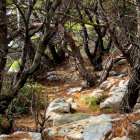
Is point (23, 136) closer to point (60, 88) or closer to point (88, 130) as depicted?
point (88, 130)

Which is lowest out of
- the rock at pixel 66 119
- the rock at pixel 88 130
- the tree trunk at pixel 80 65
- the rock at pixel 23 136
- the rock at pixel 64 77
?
the rock at pixel 66 119

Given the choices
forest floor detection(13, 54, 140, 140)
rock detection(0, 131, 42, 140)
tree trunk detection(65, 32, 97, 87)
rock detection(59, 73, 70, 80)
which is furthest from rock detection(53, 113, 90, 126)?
rock detection(59, 73, 70, 80)

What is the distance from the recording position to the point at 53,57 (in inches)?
516

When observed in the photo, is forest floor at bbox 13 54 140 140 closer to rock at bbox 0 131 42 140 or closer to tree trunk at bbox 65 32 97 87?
tree trunk at bbox 65 32 97 87

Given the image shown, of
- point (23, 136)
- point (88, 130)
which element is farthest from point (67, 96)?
point (23, 136)

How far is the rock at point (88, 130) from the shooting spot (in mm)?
2758

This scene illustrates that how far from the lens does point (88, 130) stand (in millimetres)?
2945

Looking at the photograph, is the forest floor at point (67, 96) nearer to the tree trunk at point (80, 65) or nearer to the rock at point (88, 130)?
the rock at point (88, 130)

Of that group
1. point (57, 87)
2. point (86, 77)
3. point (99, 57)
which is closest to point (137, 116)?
point (86, 77)

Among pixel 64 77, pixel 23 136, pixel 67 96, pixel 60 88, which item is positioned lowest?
pixel 67 96

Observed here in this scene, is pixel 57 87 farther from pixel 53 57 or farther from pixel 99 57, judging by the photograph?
pixel 53 57

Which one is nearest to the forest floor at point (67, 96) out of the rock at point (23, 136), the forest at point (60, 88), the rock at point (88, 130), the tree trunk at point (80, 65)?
the forest at point (60, 88)

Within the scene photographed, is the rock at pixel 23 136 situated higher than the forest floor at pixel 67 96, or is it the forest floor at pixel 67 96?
the rock at pixel 23 136

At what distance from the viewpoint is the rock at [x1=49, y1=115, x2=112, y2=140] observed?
9.05 ft
